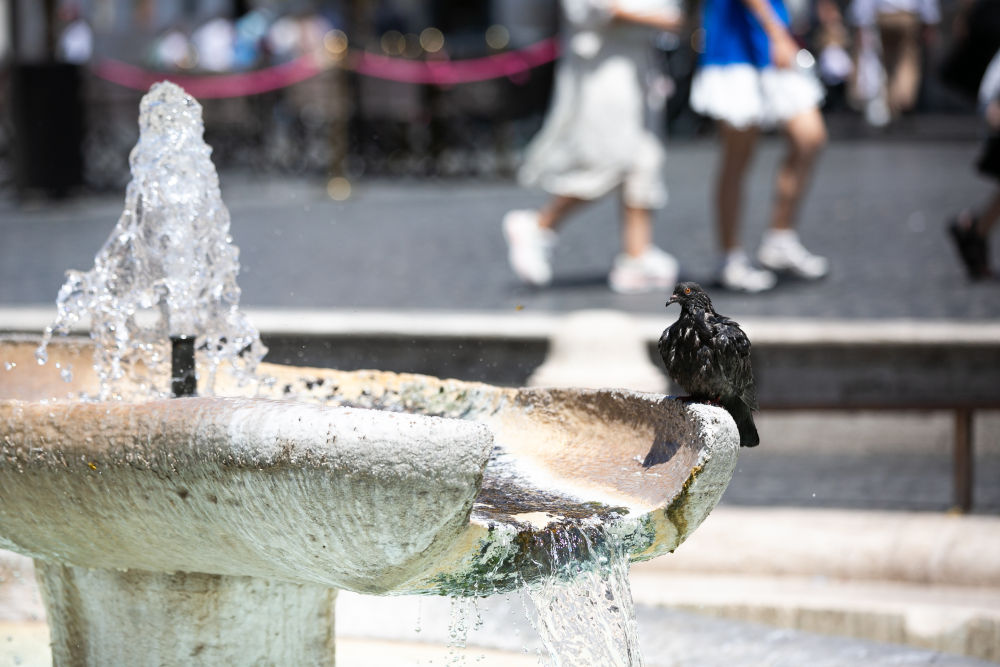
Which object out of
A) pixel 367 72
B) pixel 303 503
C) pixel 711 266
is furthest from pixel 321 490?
pixel 367 72

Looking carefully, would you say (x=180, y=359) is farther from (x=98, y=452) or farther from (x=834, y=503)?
(x=834, y=503)

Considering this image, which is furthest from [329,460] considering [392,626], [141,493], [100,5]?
[100,5]

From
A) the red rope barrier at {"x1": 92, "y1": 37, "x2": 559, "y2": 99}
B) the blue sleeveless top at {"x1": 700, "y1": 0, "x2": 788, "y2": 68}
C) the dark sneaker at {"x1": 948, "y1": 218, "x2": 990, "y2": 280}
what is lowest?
the dark sneaker at {"x1": 948, "y1": 218, "x2": 990, "y2": 280}

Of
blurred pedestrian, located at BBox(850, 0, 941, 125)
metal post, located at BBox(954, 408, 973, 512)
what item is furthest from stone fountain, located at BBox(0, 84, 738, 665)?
blurred pedestrian, located at BBox(850, 0, 941, 125)

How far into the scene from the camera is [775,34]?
5.98m

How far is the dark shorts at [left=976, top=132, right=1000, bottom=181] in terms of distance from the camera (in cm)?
646

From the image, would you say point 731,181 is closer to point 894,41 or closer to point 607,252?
point 607,252

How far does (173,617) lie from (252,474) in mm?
522

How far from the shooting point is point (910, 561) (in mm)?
3346

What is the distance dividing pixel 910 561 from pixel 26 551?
75.6 inches

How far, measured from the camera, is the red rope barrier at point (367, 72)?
12555mm

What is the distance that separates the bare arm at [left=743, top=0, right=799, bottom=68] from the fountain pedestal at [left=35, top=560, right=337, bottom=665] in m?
4.07

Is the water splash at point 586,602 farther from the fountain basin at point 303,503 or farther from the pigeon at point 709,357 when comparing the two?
the pigeon at point 709,357

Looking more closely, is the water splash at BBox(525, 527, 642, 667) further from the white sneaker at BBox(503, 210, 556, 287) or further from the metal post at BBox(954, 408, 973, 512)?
the white sneaker at BBox(503, 210, 556, 287)
